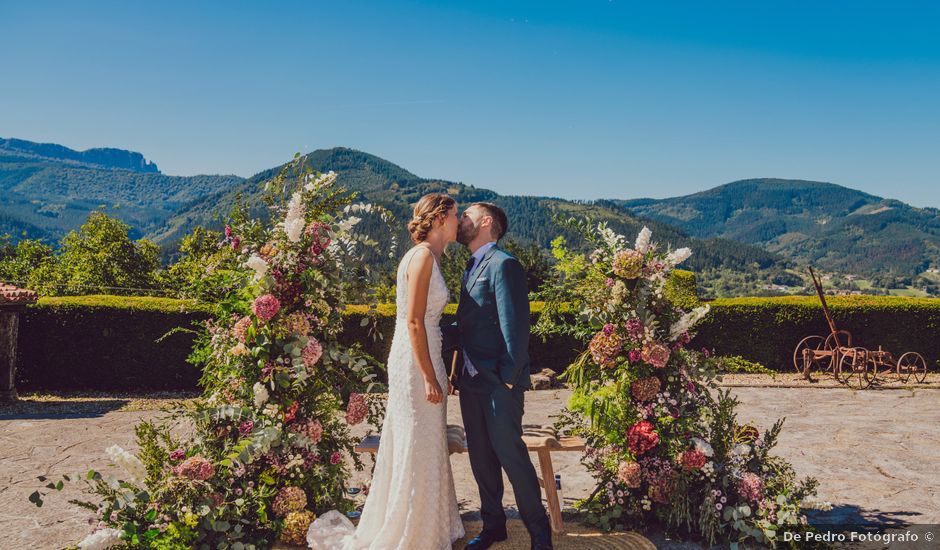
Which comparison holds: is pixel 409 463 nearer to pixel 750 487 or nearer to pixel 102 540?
pixel 102 540

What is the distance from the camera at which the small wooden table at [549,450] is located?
188 inches

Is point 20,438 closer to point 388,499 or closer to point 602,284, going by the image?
point 388,499

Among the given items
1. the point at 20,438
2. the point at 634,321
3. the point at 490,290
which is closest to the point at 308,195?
the point at 490,290

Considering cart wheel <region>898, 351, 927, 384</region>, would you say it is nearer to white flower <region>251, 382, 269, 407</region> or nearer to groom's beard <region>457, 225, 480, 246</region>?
groom's beard <region>457, 225, 480, 246</region>

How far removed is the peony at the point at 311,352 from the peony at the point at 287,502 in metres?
0.92

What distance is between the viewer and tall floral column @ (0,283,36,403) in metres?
11.0

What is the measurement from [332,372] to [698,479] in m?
2.98

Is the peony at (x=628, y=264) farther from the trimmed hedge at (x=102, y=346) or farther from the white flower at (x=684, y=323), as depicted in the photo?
the trimmed hedge at (x=102, y=346)

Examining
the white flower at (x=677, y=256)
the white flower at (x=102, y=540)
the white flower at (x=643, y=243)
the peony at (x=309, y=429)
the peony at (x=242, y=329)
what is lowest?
the white flower at (x=102, y=540)

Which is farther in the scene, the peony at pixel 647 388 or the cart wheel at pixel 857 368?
the cart wheel at pixel 857 368

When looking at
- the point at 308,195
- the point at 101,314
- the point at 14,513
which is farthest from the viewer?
the point at 101,314

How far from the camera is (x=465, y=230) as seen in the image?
464cm

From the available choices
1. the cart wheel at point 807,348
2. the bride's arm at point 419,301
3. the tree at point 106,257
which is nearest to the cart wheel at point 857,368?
the cart wheel at point 807,348

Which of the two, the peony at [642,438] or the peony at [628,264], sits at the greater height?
the peony at [628,264]
